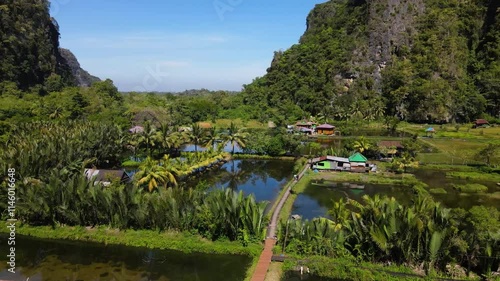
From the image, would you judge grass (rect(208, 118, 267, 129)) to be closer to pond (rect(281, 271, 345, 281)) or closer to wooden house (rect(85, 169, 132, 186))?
wooden house (rect(85, 169, 132, 186))

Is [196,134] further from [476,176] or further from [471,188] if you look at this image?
[476,176]

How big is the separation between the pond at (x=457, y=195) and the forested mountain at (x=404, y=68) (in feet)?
150

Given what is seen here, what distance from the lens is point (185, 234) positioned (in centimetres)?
2128

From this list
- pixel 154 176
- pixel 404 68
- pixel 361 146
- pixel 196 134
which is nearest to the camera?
pixel 154 176

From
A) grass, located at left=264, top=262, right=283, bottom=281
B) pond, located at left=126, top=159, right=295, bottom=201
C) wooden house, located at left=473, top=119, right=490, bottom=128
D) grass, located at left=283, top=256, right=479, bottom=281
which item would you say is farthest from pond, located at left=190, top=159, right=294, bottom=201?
wooden house, located at left=473, top=119, right=490, bottom=128

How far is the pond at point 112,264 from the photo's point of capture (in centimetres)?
1795

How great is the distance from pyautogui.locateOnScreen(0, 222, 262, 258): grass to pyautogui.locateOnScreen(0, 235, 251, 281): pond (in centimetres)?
32

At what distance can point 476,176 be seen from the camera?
35.0 metres

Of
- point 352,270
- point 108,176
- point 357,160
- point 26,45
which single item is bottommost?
point 352,270

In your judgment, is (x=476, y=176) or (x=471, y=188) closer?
(x=471, y=188)

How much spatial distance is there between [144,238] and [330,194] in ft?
52.5

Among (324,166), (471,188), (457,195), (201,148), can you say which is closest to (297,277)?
(457,195)

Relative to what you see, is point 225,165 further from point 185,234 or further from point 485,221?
point 485,221

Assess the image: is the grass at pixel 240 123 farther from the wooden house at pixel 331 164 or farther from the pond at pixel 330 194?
the pond at pixel 330 194
